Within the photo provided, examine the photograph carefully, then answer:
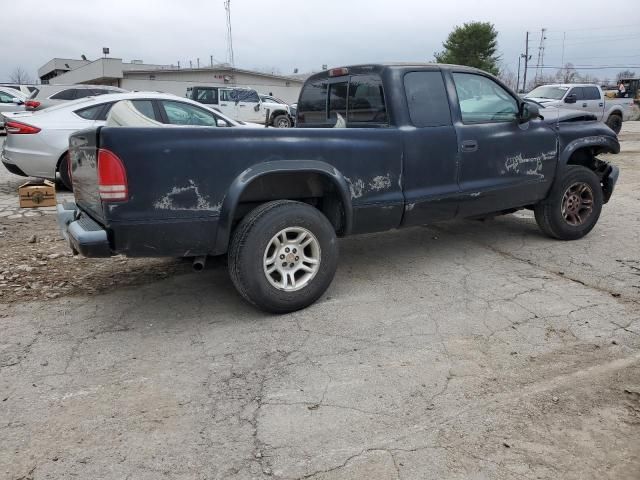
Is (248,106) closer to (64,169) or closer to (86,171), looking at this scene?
(64,169)

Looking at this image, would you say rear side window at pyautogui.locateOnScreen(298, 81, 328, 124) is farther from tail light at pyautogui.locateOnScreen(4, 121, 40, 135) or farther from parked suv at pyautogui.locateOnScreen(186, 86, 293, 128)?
parked suv at pyautogui.locateOnScreen(186, 86, 293, 128)

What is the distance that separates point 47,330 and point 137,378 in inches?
43.7

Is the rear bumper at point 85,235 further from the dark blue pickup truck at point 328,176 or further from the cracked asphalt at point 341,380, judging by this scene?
the cracked asphalt at point 341,380

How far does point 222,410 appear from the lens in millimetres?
2846

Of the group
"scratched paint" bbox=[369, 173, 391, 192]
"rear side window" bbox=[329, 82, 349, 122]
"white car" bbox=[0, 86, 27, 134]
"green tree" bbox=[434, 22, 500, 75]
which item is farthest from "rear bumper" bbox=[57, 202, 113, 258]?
"green tree" bbox=[434, 22, 500, 75]

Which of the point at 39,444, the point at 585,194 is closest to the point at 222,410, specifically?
the point at 39,444

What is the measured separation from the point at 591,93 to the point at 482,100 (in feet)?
52.1

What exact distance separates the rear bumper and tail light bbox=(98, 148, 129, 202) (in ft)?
0.87

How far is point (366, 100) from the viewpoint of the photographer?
15.7 ft

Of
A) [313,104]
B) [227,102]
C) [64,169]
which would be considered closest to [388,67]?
[313,104]

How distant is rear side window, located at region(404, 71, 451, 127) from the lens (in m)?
4.59

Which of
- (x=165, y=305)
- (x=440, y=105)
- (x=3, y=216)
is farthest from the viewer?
(x=3, y=216)

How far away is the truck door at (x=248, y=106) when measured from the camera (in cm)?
2139

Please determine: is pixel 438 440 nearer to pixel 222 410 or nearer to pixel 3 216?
→ pixel 222 410
